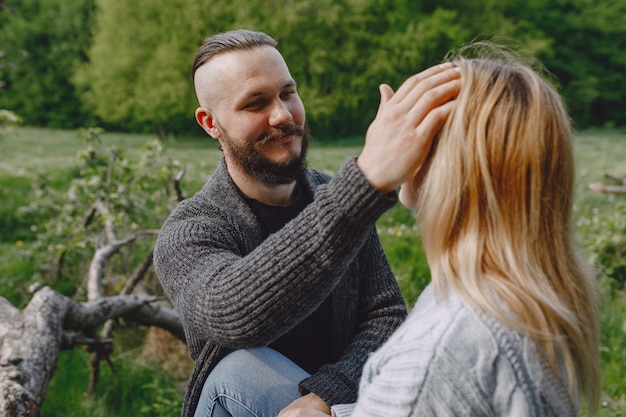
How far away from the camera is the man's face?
7.16 feet

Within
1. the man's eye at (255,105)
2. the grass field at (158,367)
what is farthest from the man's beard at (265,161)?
the grass field at (158,367)

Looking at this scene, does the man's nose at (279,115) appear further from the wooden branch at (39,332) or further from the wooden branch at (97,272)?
the wooden branch at (97,272)

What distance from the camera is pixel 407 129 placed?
1.36 meters

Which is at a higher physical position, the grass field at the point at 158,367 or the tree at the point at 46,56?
the grass field at the point at 158,367

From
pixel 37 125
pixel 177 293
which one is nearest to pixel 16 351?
pixel 177 293

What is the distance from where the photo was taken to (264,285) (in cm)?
151

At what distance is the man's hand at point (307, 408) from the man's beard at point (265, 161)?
30.0 inches

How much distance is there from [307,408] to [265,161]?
2.85 feet

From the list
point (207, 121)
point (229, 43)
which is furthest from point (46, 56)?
point (229, 43)

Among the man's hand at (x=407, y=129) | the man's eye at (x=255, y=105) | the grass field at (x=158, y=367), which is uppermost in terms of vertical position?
the man's hand at (x=407, y=129)

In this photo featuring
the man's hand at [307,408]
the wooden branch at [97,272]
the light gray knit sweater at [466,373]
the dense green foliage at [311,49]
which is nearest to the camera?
the light gray knit sweater at [466,373]

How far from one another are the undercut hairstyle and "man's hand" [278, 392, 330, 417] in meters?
1.23

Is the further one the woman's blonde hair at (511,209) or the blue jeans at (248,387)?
the blue jeans at (248,387)

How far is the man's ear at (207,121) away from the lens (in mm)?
2387
